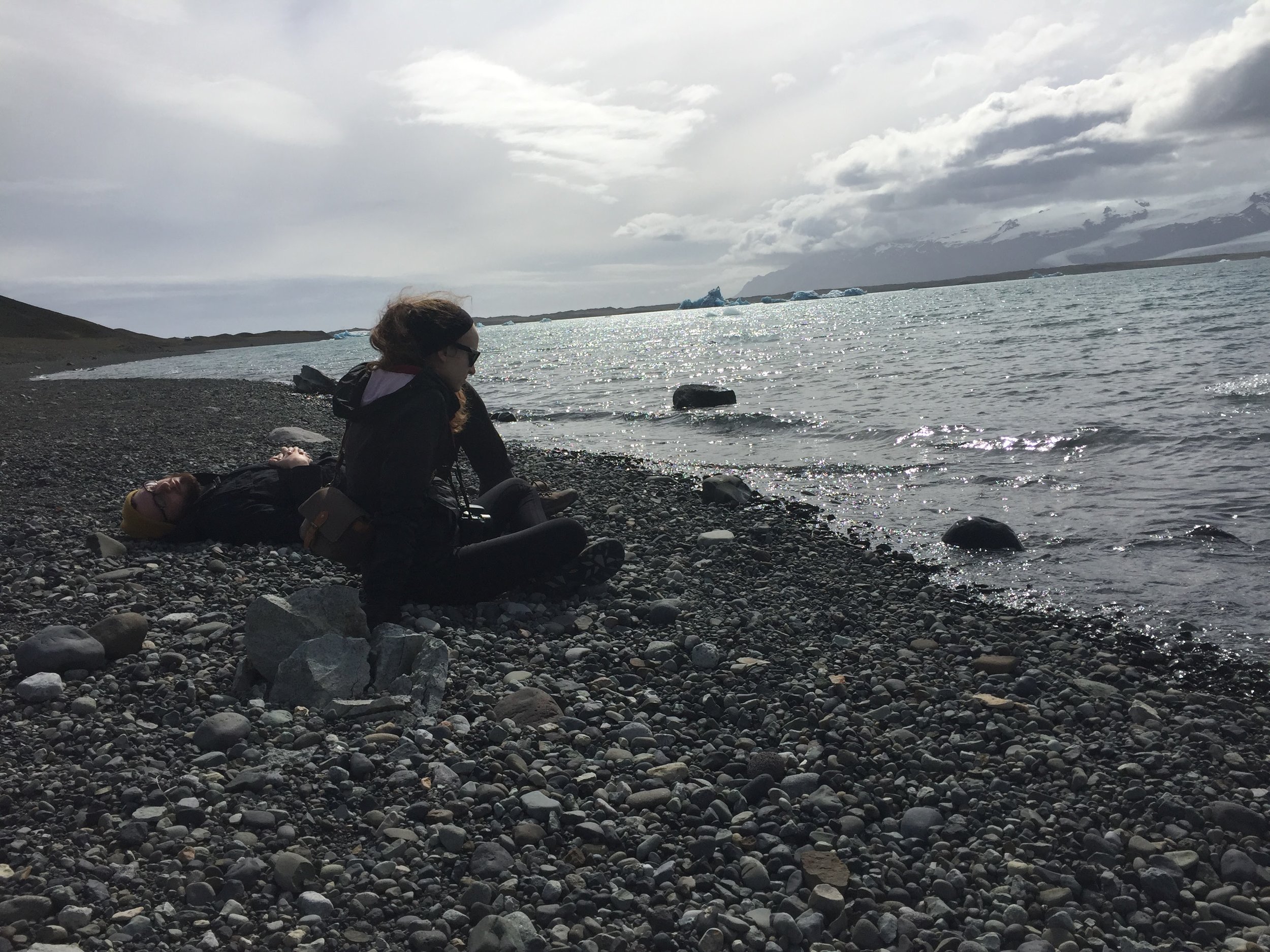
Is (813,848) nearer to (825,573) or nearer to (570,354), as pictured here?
(825,573)

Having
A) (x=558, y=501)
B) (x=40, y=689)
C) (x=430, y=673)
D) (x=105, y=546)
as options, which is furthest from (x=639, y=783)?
(x=105, y=546)

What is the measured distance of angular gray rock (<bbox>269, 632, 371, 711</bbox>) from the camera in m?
4.66

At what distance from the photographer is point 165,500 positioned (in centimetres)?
749

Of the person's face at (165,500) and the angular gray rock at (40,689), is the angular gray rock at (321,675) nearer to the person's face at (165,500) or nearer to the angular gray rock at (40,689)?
the angular gray rock at (40,689)

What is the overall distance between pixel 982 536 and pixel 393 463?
6768 mm

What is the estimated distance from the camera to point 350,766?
160 inches

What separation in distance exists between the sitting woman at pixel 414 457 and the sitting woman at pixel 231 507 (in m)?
2.21

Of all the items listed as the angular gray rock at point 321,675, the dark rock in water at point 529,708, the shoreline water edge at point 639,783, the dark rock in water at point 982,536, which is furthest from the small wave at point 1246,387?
the angular gray rock at point 321,675

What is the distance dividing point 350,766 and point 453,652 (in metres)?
1.44

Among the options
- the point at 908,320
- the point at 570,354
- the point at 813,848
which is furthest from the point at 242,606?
the point at 908,320

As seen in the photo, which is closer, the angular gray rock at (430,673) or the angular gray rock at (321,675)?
the angular gray rock at (321,675)

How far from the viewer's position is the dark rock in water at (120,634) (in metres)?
4.98

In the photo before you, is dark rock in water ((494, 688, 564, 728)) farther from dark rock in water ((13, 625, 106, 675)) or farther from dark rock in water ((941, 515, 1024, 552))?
dark rock in water ((941, 515, 1024, 552))

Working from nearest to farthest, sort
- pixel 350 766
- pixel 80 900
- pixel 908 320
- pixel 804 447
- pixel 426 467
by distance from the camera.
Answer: pixel 80 900 < pixel 350 766 < pixel 426 467 < pixel 804 447 < pixel 908 320
